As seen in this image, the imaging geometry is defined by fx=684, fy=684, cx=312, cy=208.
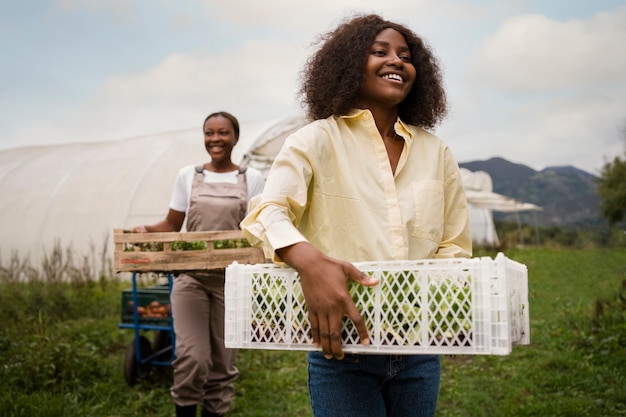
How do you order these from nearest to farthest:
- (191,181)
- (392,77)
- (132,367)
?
(392,77)
(191,181)
(132,367)

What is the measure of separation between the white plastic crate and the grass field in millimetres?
3368

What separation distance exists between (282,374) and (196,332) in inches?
86.4

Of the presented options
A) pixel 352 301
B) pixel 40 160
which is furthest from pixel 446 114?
pixel 40 160

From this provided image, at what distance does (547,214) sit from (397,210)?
26674 mm

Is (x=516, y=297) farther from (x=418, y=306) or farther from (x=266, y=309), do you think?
(x=266, y=309)

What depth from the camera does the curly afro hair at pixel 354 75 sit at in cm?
200

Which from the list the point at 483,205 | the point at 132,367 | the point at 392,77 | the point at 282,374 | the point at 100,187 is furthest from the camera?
the point at 483,205

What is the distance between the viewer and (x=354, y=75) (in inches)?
78.9

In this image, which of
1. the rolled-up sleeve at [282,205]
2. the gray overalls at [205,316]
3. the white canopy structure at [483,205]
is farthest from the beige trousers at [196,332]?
the white canopy structure at [483,205]

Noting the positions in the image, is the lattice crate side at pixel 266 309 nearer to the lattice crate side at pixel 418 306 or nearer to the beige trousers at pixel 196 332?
the lattice crate side at pixel 418 306

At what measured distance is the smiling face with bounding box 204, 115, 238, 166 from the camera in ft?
14.7

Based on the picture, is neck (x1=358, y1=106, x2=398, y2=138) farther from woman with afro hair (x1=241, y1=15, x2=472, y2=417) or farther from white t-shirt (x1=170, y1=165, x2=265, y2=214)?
white t-shirt (x1=170, y1=165, x2=265, y2=214)

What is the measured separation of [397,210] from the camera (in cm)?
183

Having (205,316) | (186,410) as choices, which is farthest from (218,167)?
(186,410)
